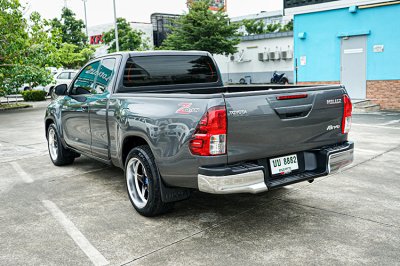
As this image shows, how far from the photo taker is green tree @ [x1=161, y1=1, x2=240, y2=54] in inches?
1155

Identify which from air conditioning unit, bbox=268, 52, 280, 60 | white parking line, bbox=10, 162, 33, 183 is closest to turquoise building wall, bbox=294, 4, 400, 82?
air conditioning unit, bbox=268, 52, 280, 60

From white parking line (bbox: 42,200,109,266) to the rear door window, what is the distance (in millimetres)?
1712

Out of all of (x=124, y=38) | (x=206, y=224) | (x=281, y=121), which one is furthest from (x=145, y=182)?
(x=124, y=38)

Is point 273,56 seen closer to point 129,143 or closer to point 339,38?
point 339,38

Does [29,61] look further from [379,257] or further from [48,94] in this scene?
[379,257]

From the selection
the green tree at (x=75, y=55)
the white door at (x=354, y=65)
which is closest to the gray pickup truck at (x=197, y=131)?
the white door at (x=354, y=65)

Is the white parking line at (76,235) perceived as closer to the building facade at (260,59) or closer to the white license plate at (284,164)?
Result: the white license plate at (284,164)

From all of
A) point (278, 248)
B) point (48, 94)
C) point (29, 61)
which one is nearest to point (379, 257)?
point (278, 248)

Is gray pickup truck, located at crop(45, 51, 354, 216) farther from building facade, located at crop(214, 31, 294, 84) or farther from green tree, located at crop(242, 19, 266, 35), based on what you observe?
green tree, located at crop(242, 19, 266, 35)

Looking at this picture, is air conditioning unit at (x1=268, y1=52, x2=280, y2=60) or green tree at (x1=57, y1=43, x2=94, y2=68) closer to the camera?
air conditioning unit at (x1=268, y1=52, x2=280, y2=60)

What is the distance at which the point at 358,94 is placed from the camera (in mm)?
16672

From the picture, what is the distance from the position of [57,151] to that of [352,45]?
13.5 m

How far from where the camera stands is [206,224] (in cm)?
424

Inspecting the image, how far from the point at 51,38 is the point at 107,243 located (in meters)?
16.8
